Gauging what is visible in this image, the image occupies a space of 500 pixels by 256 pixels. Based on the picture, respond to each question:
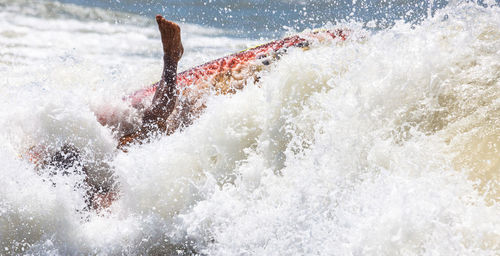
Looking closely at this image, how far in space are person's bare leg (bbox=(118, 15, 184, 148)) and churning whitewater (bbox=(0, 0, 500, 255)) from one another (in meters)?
0.10

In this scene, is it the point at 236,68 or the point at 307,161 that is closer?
the point at 307,161

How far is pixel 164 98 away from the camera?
1469 mm

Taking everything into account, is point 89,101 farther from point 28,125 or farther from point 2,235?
point 2,235

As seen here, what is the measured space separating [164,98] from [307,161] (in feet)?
1.84

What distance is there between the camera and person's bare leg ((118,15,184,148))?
1.42 m

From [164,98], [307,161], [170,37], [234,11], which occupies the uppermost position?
[234,11]

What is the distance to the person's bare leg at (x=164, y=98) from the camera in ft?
4.67

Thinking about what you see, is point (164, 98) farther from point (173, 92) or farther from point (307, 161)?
point (307, 161)

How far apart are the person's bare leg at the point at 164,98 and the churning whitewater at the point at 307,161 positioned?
10 centimetres

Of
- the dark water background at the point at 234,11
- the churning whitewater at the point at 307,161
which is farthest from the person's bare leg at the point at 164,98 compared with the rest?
the dark water background at the point at 234,11

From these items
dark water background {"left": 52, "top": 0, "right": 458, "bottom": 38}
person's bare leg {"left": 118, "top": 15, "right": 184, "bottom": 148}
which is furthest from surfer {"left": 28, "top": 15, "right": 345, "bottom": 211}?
dark water background {"left": 52, "top": 0, "right": 458, "bottom": 38}

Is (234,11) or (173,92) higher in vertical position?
(234,11)

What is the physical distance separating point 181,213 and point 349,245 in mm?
484

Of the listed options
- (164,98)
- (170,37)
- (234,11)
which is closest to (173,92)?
(164,98)
